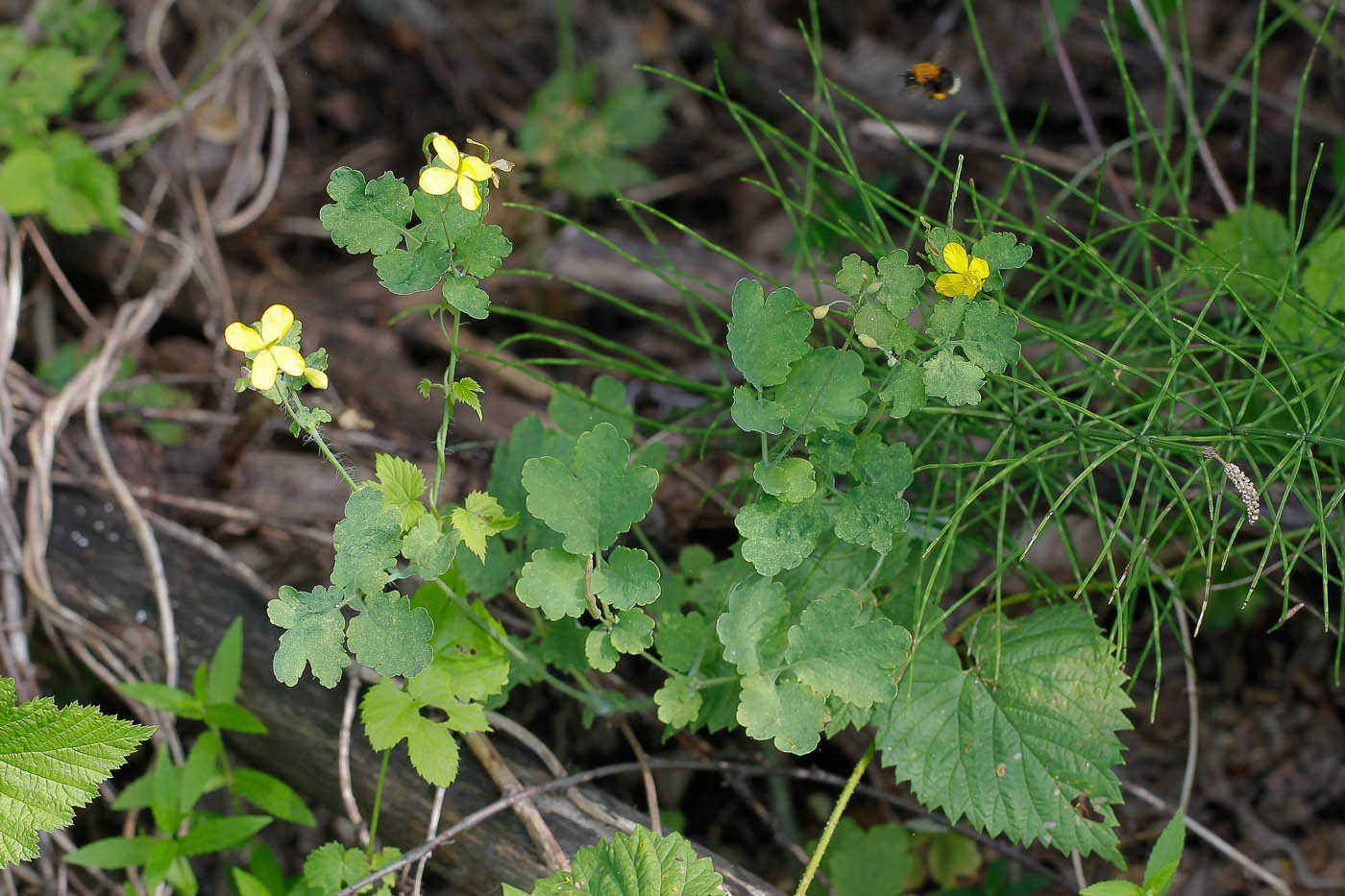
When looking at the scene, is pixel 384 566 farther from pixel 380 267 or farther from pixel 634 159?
pixel 634 159

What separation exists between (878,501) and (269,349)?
77 cm

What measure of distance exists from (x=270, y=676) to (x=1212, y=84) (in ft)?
9.34

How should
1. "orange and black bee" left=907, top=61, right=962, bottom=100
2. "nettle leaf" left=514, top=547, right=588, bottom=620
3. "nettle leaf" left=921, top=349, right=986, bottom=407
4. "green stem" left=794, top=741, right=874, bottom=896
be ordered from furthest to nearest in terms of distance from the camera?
"orange and black bee" left=907, top=61, right=962, bottom=100 < "green stem" left=794, top=741, right=874, bottom=896 < "nettle leaf" left=514, top=547, right=588, bottom=620 < "nettle leaf" left=921, top=349, right=986, bottom=407

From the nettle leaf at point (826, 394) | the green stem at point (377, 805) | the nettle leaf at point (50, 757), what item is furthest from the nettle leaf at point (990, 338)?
the nettle leaf at point (50, 757)

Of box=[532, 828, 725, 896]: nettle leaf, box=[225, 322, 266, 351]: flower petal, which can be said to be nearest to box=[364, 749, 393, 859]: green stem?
box=[532, 828, 725, 896]: nettle leaf

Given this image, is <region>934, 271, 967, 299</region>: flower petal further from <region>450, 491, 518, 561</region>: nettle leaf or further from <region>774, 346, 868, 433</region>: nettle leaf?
<region>450, 491, 518, 561</region>: nettle leaf

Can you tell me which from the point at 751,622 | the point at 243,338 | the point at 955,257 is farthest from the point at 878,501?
the point at 243,338

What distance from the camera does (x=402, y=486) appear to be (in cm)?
123

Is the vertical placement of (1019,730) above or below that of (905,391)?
below

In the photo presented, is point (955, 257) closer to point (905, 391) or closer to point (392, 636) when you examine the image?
point (905, 391)

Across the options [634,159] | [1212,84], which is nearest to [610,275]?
[634,159]

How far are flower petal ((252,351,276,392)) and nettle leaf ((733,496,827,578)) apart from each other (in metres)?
0.58

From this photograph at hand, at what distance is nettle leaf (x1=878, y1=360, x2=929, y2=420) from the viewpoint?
120cm

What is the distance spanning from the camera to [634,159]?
316cm
